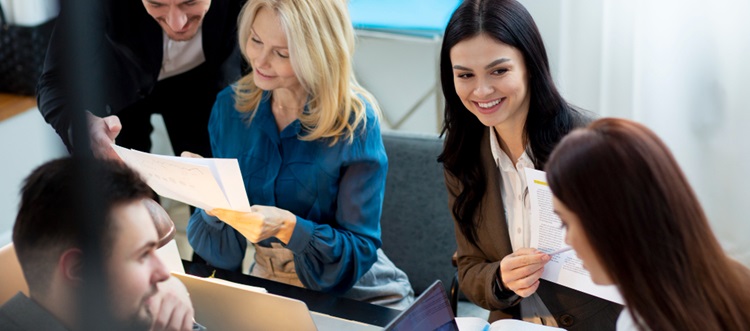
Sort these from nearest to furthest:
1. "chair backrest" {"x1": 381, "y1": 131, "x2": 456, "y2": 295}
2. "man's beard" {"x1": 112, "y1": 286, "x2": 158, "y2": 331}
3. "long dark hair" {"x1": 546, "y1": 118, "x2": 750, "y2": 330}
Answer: "man's beard" {"x1": 112, "y1": 286, "x2": 158, "y2": 331}, "long dark hair" {"x1": 546, "y1": 118, "x2": 750, "y2": 330}, "chair backrest" {"x1": 381, "y1": 131, "x2": 456, "y2": 295}

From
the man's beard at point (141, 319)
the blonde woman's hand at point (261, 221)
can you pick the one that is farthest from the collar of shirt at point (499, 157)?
the man's beard at point (141, 319)

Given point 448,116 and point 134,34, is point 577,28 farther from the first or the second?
point 134,34

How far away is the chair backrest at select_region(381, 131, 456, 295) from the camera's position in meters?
1.96

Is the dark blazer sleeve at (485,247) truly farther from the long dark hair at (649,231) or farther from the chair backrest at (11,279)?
the chair backrest at (11,279)

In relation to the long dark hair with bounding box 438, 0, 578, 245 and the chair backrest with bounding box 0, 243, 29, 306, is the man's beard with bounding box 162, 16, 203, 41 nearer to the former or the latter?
the long dark hair with bounding box 438, 0, 578, 245

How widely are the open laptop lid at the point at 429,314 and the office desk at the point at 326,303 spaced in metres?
0.21

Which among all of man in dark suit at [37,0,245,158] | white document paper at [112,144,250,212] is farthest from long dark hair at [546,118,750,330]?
man in dark suit at [37,0,245,158]

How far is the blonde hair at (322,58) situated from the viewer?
1.72m

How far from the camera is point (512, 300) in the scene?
1550 millimetres

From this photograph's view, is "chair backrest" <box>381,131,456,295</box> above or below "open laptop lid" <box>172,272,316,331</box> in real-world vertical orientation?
below

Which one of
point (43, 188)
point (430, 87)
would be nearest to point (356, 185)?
point (43, 188)

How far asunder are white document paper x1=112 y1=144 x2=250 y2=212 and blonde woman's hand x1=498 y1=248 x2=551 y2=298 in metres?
0.47

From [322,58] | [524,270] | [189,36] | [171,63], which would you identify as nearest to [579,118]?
[524,270]

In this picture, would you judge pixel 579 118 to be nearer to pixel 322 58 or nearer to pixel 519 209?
pixel 519 209
